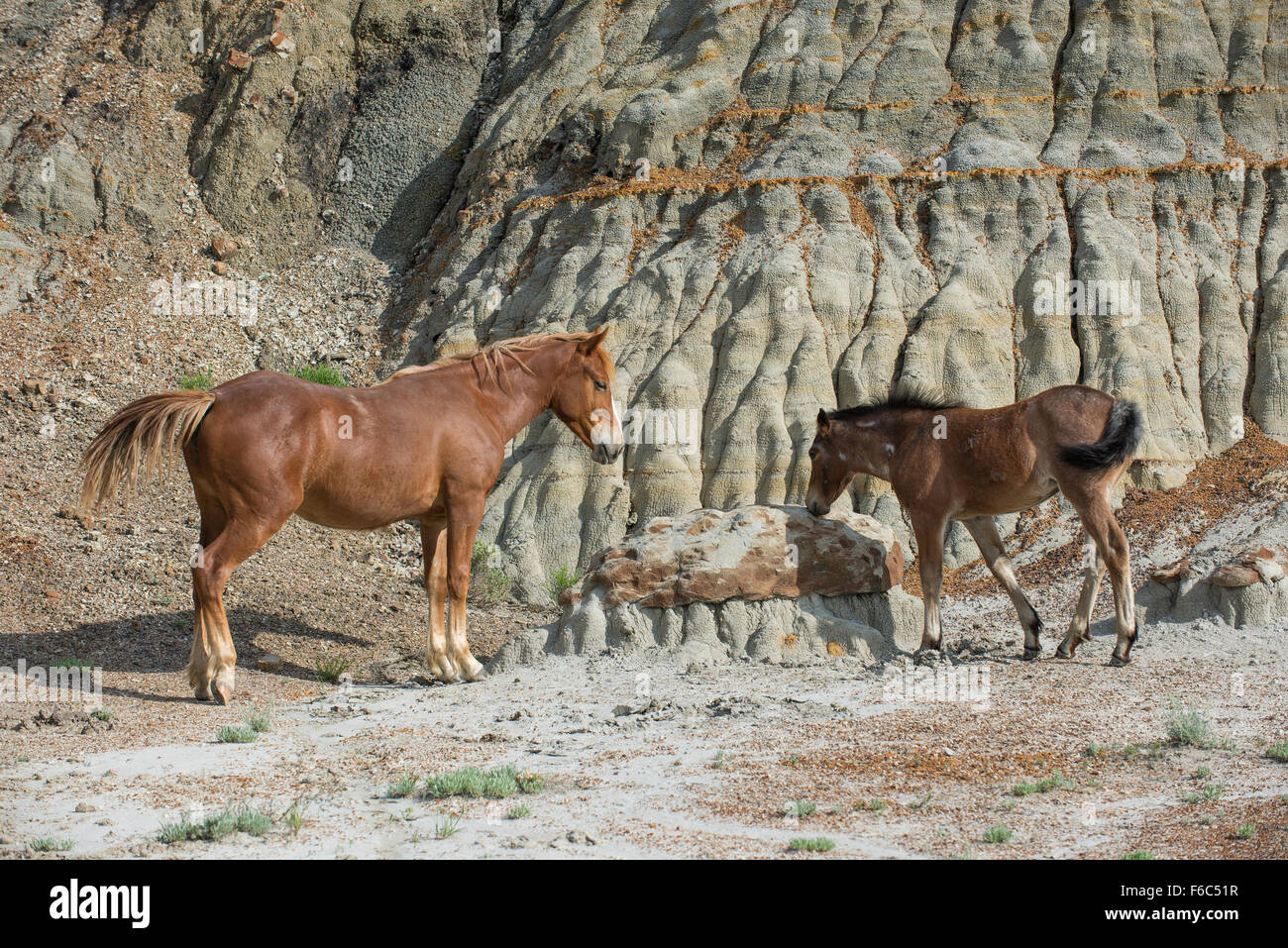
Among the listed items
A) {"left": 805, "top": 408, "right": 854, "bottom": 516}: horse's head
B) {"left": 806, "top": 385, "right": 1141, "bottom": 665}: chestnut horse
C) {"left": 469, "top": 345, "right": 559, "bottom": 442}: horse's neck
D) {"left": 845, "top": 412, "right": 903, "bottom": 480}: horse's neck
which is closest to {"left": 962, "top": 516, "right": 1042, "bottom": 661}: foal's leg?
{"left": 806, "top": 385, "right": 1141, "bottom": 665}: chestnut horse

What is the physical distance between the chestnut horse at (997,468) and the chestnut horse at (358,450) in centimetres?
300

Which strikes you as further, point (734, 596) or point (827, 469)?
point (827, 469)

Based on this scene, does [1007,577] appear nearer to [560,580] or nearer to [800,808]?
[800,808]

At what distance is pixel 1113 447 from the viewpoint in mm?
11961

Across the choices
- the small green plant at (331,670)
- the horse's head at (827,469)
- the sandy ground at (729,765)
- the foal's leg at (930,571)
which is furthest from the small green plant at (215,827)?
the horse's head at (827,469)

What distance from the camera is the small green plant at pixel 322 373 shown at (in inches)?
851

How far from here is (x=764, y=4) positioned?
85.3 feet

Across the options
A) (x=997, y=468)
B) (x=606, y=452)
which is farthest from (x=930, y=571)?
(x=606, y=452)

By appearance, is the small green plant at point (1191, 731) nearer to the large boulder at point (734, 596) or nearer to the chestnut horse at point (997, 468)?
the chestnut horse at point (997, 468)

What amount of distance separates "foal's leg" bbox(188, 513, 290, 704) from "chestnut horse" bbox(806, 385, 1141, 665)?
6234 millimetres

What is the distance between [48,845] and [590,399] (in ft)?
24.0

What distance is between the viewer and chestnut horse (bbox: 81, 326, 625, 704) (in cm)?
1092

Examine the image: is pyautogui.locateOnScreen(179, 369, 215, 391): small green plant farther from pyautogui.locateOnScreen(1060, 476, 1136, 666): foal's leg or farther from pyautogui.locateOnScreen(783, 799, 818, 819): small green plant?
pyautogui.locateOnScreen(783, 799, 818, 819): small green plant

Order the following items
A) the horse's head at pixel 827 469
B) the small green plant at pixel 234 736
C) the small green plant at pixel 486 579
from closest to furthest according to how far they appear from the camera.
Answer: the small green plant at pixel 234 736, the horse's head at pixel 827 469, the small green plant at pixel 486 579
